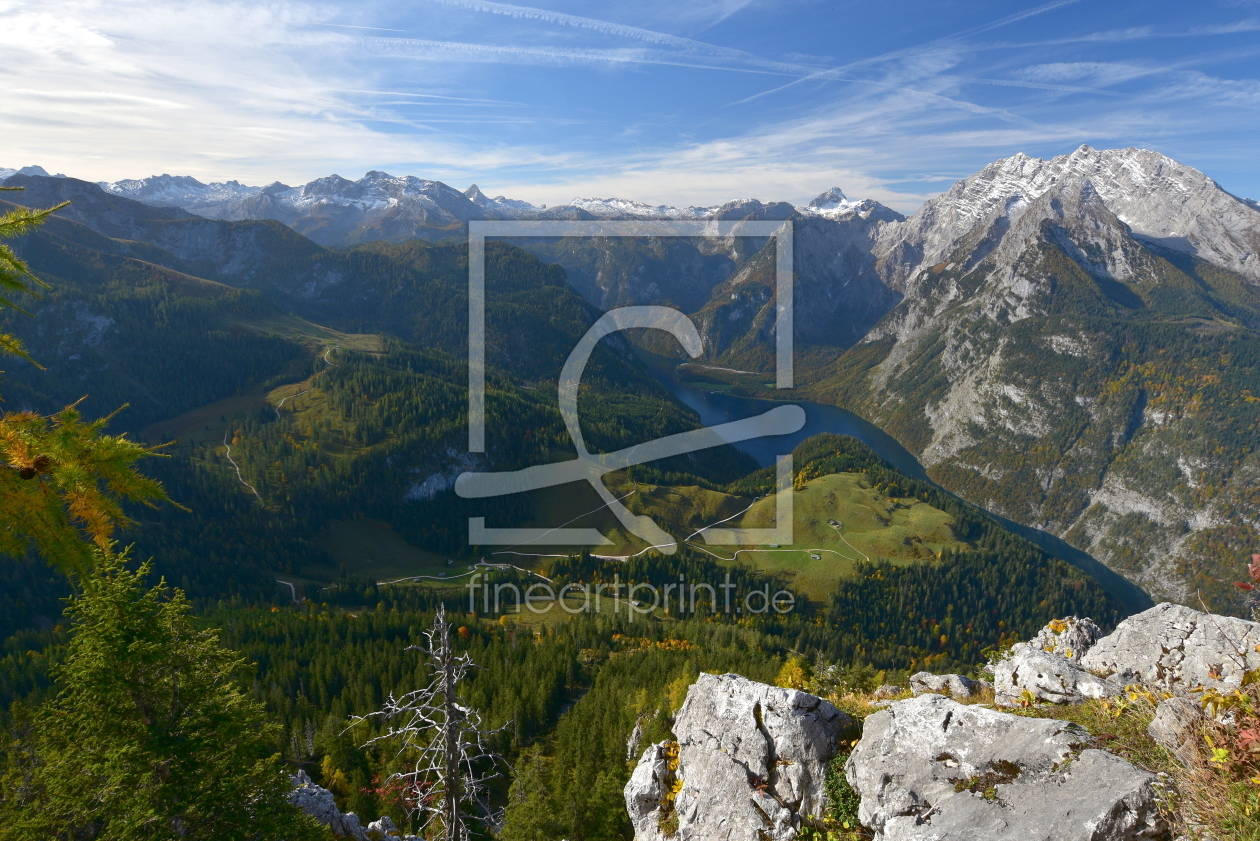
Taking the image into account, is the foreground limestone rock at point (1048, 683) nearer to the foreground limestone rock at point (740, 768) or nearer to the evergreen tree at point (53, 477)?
the foreground limestone rock at point (740, 768)

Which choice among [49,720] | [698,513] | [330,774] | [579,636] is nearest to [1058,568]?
[698,513]

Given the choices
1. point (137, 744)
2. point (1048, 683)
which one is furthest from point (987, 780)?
point (137, 744)

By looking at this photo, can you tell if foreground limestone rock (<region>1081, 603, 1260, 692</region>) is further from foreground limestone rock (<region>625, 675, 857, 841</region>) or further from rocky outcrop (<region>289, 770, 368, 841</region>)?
rocky outcrop (<region>289, 770, 368, 841</region>)

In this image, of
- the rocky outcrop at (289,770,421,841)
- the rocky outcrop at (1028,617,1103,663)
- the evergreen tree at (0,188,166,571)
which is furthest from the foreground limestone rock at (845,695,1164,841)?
the rocky outcrop at (289,770,421,841)

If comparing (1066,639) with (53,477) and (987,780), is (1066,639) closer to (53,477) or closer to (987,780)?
(987,780)

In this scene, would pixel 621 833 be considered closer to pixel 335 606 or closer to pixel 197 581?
pixel 335 606
